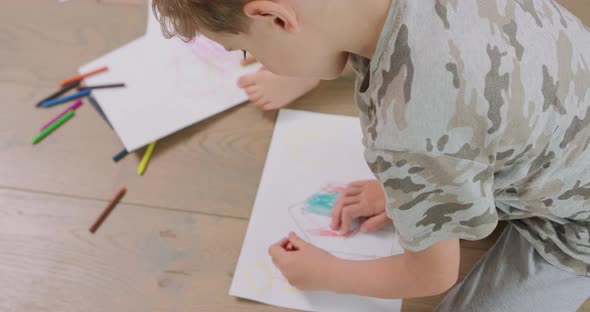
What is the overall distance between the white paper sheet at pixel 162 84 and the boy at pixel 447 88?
34 centimetres

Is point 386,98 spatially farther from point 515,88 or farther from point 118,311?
point 118,311

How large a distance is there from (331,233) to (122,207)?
299 mm

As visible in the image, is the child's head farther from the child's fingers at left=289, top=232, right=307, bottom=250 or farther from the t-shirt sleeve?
the child's fingers at left=289, top=232, right=307, bottom=250

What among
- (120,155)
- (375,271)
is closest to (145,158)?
(120,155)

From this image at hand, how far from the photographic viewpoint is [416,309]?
2.29 feet

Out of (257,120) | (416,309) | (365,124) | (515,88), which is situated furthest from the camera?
(257,120)

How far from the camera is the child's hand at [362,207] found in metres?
0.73

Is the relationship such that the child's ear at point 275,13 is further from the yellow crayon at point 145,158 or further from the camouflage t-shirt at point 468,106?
the yellow crayon at point 145,158

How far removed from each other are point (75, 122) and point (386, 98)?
579 mm

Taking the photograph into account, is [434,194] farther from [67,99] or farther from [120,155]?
[67,99]

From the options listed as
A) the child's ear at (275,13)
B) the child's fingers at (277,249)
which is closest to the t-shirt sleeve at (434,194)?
the child's ear at (275,13)

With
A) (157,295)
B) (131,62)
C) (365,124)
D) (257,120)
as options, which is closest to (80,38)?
(131,62)

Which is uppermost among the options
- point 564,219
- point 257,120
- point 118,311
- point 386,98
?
point 386,98

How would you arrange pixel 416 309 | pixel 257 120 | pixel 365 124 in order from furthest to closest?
pixel 257 120, pixel 416 309, pixel 365 124
